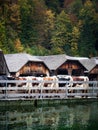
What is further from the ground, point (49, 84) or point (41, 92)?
point (49, 84)

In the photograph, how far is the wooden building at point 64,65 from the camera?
6212cm

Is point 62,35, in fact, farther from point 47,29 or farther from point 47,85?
point 47,85

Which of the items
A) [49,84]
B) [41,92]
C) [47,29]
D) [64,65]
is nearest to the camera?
[41,92]

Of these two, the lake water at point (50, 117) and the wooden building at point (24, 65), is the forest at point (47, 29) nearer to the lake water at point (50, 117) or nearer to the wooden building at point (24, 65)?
the wooden building at point (24, 65)

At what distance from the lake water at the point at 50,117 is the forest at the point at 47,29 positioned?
60.7m

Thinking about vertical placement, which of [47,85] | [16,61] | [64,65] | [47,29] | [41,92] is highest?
[47,29]

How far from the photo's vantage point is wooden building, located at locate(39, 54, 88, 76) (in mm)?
62116

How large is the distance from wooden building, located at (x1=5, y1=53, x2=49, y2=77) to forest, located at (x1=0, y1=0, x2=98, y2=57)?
2722 cm

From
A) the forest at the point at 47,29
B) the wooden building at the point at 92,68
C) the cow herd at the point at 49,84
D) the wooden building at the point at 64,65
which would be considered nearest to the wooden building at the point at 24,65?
the wooden building at the point at 64,65

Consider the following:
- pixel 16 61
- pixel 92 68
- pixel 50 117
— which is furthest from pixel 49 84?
pixel 92 68

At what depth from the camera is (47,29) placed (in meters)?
114

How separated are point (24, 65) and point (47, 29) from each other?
58923 millimetres

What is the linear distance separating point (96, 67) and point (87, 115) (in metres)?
44.7

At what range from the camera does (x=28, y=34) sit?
340ft
